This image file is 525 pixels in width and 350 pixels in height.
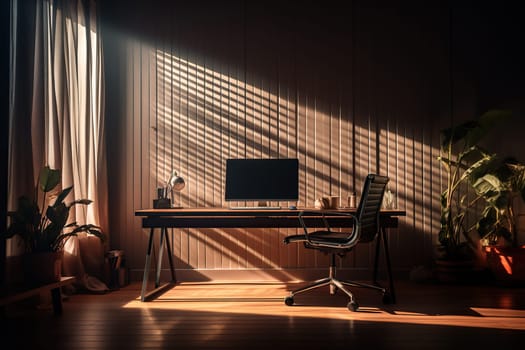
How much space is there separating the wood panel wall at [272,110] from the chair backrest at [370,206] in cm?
113

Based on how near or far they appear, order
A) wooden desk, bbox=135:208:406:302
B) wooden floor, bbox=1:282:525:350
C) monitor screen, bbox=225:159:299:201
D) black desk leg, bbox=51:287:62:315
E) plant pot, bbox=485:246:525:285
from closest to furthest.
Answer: wooden floor, bbox=1:282:525:350 → black desk leg, bbox=51:287:62:315 → wooden desk, bbox=135:208:406:302 → monitor screen, bbox=225:159:299:201 → plant pot, bbox=485:246:525:285

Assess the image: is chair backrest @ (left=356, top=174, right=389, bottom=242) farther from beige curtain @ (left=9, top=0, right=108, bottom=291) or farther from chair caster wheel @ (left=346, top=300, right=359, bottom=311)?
beige curtain @ (left=9, top=0, right=108, bottom=291)

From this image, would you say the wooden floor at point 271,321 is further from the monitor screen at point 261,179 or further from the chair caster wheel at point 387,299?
the monitor screen at point 261,179

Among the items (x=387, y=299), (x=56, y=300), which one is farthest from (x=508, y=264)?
(x=56, y=300)

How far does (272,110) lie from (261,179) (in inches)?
36.8

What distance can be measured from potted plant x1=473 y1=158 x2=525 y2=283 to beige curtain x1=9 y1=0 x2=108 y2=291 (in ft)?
11.2

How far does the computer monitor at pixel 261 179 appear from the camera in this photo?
13.8 feet

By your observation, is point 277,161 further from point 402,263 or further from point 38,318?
point 38,318

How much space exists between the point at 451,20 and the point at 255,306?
11.1ft

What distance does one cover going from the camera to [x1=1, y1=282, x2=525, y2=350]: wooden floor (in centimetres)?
267

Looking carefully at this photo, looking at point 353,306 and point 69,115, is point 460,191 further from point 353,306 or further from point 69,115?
point 69,115

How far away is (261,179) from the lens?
4238 mm

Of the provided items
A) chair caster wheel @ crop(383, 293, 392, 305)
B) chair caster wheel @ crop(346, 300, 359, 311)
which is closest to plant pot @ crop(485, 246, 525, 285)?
chair caster wheel @ crop(383, 293, 392, 305)

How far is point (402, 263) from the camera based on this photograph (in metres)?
4.90
